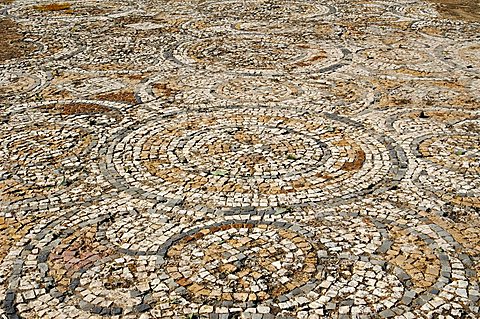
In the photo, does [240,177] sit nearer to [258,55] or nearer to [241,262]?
[241,262]

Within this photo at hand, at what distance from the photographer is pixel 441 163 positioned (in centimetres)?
851

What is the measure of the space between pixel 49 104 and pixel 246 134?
3.64 metres

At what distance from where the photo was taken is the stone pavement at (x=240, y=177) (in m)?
5.89

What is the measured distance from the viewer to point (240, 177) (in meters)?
8.12

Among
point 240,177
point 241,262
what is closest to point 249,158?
point 240,177

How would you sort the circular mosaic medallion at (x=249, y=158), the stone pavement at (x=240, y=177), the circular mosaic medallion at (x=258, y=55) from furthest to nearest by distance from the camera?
the circular mosaic medallion at (x=258, y=55)
the circular mosaic medallion at (x=249, y=158)
the stone pavement at (x=240, y=177)

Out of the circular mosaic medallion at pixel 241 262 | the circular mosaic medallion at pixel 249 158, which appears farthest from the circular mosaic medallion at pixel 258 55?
the circular mosaic medallion at pixel 241 262

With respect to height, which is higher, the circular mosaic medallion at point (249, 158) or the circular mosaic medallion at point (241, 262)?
the circular mosaic medallion at point (241, 262)

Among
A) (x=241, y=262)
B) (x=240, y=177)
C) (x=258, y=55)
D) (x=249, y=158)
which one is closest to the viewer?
(x=241, y=262)

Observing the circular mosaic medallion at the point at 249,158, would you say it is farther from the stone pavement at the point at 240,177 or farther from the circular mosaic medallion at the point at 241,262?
the circular mosaic medallion at the point at 241,262

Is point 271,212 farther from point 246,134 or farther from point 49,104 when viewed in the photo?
point 49,104

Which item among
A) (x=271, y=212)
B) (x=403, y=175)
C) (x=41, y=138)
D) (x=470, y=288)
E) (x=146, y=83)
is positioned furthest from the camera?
(x=146, y=83)

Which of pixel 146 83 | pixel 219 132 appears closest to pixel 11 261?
pixel 219 132

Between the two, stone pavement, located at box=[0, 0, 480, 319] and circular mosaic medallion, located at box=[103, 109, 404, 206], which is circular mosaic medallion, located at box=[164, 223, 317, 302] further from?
circular mosaic medallion, located at box=[103, 109, 404, 206]
